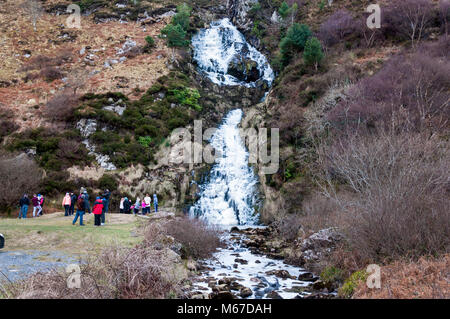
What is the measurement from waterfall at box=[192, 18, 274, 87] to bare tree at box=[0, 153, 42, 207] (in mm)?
25499

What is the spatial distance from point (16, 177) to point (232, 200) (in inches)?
650

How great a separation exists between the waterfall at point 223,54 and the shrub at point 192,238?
96.2ft

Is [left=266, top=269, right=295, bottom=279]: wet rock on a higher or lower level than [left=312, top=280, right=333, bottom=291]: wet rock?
lower

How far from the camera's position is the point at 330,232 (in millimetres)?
12328

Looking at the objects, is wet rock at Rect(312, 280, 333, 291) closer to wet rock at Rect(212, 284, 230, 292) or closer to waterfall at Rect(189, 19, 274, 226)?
wet rock at Rect(212, 284, 230, 292)

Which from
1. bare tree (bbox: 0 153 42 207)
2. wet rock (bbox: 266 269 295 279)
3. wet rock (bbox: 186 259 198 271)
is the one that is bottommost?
wet rock (bbox: 266 269 295 279)

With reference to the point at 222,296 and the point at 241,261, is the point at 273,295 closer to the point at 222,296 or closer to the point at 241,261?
the point at 222,296

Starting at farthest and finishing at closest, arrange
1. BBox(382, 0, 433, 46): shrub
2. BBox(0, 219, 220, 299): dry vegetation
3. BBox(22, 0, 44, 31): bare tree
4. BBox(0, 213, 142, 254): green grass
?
BBox(22, 0, 44, 31): bare tree < BBox(382, 0, 433, 46): shrub < BBox(0, 213, 142, 254): green grass < BBox(0, 219, 220, 299): dry vegetation

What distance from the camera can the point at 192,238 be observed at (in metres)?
13.7

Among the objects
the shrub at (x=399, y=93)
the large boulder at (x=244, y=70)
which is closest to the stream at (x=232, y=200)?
the large boulder at (x=244, y=70)

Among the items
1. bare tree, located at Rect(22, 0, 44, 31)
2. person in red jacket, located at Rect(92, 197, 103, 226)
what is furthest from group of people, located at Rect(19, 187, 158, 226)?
bare tree, located at Rect(22, 0, 44, 31)

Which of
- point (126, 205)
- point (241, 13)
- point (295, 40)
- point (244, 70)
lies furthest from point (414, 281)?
point (241, 13)

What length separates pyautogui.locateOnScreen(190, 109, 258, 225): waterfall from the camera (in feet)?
81.8
